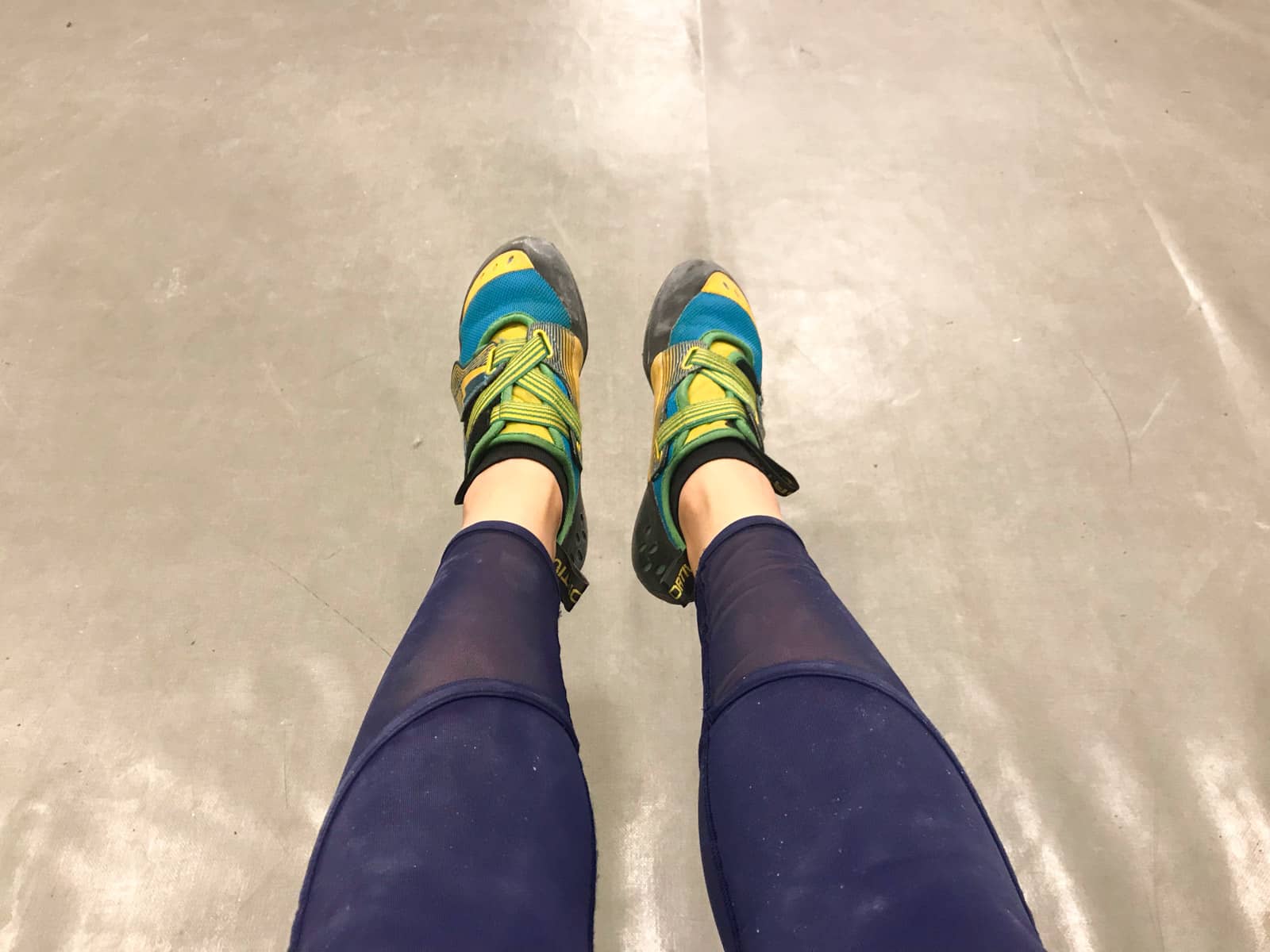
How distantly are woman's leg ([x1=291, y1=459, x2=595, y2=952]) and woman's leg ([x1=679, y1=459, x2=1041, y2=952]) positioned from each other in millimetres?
127

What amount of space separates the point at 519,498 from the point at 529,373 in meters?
0.21

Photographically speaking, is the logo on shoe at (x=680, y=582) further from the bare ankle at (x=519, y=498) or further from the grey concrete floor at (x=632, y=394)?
the bare ankle at (x=519, y=498)

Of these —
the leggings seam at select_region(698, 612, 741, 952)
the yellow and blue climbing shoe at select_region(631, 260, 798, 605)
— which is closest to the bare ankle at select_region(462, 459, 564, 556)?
the yellow and blue climbing shoe at select_region(631, 260, 798, 605)

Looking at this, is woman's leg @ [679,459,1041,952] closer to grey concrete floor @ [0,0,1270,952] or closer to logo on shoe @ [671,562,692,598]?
logo on shoe @ [671,562,692,598]

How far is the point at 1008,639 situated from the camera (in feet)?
2.82

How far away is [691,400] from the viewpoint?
2.97 ft

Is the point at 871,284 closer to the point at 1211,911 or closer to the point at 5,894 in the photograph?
the point at 1211,911

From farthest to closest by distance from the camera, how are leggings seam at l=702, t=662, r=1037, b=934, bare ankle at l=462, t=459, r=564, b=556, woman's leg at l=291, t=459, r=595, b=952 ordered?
bare ankle at l=462, t=459, r=564, b=556
leggings seam at l=702, t=662, r=1037, b=934
woman's leg at l=291, t=459, r=595, b=952

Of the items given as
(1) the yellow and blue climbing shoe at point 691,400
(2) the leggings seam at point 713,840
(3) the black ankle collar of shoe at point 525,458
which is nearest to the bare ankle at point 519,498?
(3) the black ankle collar of shoe at point 525,458

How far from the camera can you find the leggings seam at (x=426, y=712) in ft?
1.64

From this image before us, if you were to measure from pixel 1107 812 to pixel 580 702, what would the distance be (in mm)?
628

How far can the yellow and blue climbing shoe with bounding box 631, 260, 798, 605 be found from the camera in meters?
0.83

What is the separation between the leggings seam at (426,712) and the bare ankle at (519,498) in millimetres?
196

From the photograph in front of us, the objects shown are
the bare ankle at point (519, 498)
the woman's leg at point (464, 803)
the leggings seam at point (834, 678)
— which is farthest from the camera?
the bare ankle at point (519, 498)
